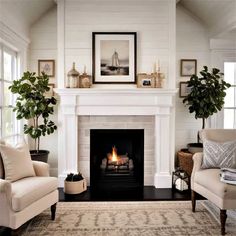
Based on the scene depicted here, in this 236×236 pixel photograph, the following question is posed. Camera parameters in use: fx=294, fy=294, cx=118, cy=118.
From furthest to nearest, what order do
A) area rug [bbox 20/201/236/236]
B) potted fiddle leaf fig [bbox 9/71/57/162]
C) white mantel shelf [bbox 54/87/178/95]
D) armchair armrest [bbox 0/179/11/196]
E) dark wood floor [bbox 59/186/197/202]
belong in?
white mantel shelf [bbox 54/87/178/95] < potted fiddle leaf fig [bbox 9/71/57/162] < dark wood floor [bbox 59/186/197/202] < area rug [bbox 20/201/236/236] < armchair armrest [bbox 0/179/11/196]

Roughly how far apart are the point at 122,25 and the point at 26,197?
2794 millimetres

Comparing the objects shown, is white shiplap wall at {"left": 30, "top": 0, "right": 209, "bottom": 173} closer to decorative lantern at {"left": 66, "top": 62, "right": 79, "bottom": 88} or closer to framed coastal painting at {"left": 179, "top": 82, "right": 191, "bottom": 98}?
decorative lantern at {"left": 66, "top": 62, "right": 79, "bottom": 88}

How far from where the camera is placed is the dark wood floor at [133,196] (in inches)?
147

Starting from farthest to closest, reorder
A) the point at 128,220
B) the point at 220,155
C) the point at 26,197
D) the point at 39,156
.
A: the point at 39,156
the point at 220,155
the point at 128,220
the point at 26,197

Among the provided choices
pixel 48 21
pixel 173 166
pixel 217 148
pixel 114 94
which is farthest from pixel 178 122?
pixel 48 21

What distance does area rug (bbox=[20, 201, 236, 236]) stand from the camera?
2.79 meters

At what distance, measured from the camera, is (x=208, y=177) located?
9.80 ft

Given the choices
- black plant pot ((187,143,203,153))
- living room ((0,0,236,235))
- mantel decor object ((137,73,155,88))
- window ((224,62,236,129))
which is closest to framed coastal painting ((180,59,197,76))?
living room ((0,0,236,235))

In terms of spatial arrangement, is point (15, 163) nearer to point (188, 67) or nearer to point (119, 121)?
point (119, 121)

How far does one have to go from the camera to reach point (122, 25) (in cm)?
427

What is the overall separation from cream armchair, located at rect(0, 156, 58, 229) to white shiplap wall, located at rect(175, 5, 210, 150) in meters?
2.40

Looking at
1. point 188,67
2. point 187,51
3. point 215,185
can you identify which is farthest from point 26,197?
point 187,51

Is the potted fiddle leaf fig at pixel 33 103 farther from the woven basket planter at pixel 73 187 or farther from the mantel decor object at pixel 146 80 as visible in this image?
the mantel decor object at pixel 146 80

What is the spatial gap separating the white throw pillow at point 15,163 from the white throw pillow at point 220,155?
1907 mm
